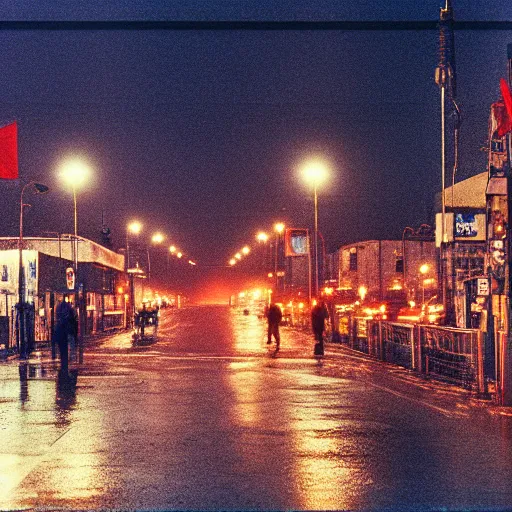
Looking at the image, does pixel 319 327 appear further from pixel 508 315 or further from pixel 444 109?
pixel 444 109

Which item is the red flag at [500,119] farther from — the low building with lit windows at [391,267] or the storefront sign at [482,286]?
the low building with lit windows at [391,267]

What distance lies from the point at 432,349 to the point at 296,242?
23.1 meters

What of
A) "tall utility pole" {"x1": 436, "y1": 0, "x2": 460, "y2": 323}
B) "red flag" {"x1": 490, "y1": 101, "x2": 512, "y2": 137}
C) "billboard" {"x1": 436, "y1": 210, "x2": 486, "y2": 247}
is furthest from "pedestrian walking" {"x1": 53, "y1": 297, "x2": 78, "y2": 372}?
"billboard" {"x1": 436, "y1": 210, "x2": 486, "y2": 247}

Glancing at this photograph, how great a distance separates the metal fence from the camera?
51.9 feet

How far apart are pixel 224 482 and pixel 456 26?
5.43 metres

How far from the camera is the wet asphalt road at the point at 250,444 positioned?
24.2ft

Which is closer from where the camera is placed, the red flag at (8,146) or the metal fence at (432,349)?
the metal fence at (432,349)

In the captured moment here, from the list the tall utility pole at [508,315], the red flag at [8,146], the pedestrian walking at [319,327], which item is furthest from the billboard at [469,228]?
the red flag at [8,146]

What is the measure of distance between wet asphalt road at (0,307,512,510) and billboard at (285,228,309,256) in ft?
73.3

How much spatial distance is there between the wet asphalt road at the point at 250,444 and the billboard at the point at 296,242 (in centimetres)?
2236

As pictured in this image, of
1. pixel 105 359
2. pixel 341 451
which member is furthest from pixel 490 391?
pixel 105 359

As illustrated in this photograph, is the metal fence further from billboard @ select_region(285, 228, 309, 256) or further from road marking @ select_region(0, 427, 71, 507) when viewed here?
billboard @ select_region(285, 228, 309, 256)

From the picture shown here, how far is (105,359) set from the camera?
990 inches

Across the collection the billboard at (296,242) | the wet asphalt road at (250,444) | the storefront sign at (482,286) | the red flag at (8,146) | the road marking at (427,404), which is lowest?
the road marking at (427,404)
